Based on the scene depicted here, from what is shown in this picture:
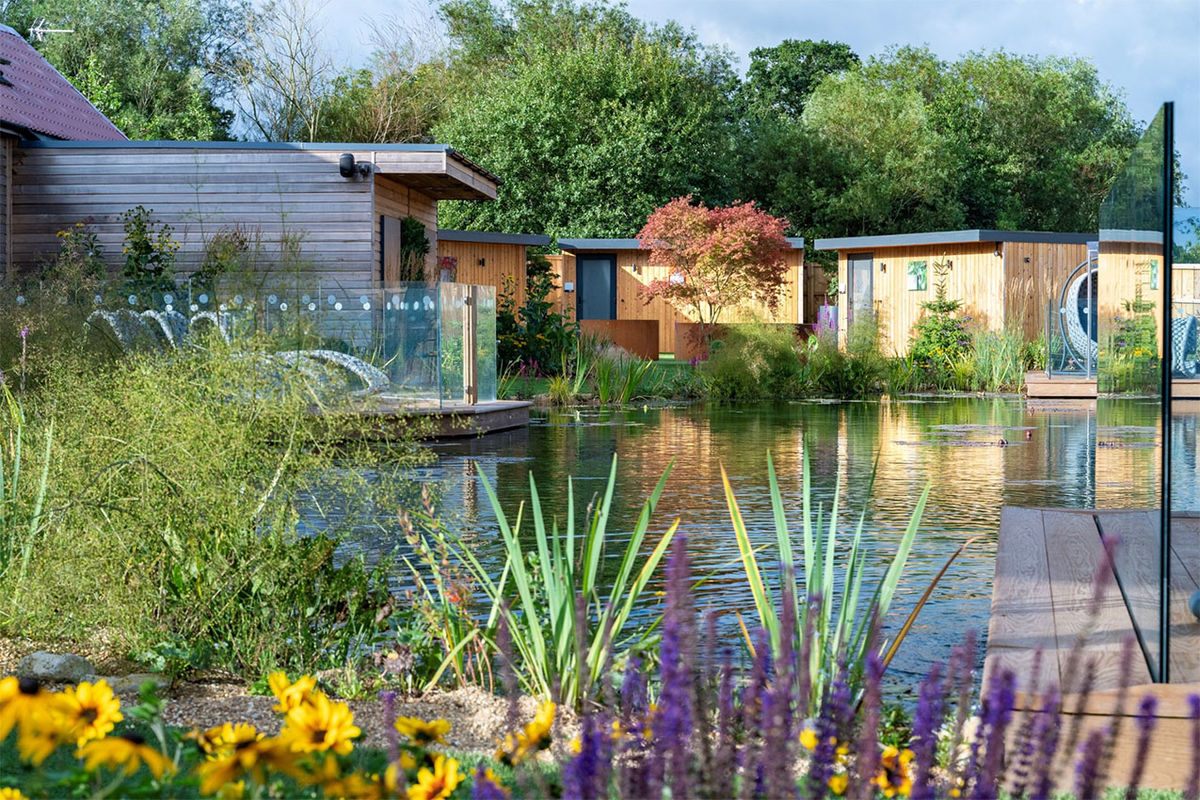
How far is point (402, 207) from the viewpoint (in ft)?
63.0

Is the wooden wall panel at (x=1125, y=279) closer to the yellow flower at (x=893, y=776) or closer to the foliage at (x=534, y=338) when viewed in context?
the yellow flower at (x=893, y=776)

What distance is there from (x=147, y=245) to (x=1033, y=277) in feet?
51.8

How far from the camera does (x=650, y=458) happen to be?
36.0 ft

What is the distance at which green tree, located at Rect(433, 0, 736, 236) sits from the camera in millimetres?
34219

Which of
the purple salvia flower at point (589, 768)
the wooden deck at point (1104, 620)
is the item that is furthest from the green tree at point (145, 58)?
the purple salvia flower at point (589, 768)

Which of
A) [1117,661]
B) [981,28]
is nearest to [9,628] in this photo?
[1117,661]

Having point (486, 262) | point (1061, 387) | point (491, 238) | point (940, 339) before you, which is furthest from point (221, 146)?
point (940, 339)

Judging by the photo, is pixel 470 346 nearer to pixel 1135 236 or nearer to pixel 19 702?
pixel 1135 236

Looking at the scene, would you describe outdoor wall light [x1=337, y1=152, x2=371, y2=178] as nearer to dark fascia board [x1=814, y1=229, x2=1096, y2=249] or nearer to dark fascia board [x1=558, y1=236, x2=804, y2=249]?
dark fascia board [x1=814, y1=229, x2=1096, y2=249]

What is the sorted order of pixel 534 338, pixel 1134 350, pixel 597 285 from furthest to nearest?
1. pixel 597 285
2. pixel 534 338
3. pixel 1134 350

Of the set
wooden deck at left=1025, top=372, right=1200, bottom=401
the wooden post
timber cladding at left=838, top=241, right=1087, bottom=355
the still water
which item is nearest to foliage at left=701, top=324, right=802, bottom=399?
the still water

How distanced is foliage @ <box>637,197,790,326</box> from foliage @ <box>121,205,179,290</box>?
1071cm

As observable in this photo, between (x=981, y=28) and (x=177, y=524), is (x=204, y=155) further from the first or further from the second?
(x=981, y=28)

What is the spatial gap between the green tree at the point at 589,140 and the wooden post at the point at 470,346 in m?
20.6
